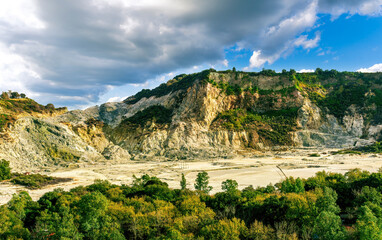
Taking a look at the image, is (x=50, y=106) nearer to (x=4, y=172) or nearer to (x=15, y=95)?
(x=15, y=95)

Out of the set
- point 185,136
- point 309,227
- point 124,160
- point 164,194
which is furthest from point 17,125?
point 309,227

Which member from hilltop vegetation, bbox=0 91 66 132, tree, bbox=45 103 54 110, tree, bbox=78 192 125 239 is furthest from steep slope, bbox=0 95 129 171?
tree, bbox=78 192 125 239

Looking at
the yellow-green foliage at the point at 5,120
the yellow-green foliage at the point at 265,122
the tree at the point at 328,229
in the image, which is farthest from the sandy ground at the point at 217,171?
the tree at the point at 328,229

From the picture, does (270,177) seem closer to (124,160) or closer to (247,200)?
(247,200)

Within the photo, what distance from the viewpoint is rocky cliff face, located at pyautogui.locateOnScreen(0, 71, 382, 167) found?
80938 mm

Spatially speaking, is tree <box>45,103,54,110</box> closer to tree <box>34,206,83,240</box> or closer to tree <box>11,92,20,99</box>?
tree <box>11,92,20,99</box>

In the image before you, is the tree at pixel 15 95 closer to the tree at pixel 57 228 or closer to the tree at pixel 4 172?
the tree at pixel 4 172

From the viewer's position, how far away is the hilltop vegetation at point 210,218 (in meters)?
19.2

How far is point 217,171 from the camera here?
61469 mm

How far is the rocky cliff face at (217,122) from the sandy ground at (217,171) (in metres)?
15.1

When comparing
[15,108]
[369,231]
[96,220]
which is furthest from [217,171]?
[15,108]

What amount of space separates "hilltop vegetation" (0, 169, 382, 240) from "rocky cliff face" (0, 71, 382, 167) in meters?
52.9

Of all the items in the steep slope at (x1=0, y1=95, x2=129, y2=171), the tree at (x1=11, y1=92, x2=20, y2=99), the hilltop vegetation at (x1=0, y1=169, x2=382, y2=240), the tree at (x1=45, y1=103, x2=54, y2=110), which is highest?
the tree at (x1=11, y1=92, x2=20, y2=99)

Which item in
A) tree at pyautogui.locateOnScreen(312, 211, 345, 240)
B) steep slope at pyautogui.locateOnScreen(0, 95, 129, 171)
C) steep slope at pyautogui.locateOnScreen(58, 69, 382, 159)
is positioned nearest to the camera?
tree at pyautogui.locateOnScreen(312, 211, 345, 240)
